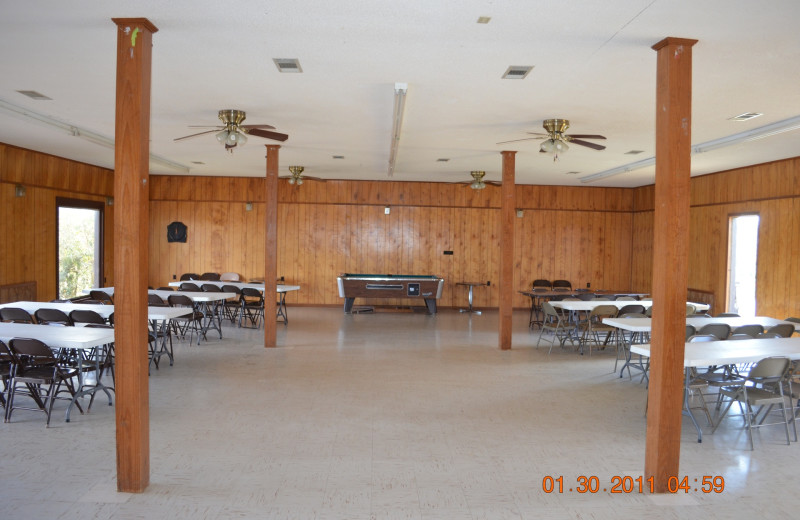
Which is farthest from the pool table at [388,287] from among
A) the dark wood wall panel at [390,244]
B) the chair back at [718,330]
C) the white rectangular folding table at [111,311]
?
the chair back at [718,330]

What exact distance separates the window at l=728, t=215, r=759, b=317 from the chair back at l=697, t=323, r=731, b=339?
4.04m

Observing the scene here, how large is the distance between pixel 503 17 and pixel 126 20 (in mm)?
2519

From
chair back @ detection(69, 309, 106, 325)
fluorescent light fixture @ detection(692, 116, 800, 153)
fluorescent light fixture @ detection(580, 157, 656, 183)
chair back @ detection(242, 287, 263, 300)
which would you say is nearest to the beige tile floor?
chair back @ detection(69, 309, 106, 325)

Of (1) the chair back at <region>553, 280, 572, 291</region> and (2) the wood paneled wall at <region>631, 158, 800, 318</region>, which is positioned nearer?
(2) the wood paneled wall at <region>631, 158, 800, 318</region>

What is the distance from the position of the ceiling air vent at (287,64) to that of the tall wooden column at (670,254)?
288cm

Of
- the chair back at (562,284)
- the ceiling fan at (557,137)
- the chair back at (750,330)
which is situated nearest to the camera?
the chair back at (750,330)

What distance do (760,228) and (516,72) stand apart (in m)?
6.94

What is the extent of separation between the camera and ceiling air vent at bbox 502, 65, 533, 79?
188 inches

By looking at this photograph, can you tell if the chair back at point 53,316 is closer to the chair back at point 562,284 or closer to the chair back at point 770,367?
the chair back at point 770,367

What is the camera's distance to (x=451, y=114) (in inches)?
257

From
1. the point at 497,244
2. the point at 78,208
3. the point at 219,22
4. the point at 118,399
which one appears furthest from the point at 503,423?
the point at 78,208

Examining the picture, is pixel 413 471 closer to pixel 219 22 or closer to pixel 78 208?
pixel 219 22

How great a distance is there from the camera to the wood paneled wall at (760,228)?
8750 millimetres

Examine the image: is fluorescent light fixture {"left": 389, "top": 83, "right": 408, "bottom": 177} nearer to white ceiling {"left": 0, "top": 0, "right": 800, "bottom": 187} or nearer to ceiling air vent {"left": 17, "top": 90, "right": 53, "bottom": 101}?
white ceiling {"left": 0, "top": 0, "right": 800, "bottom": 187}
